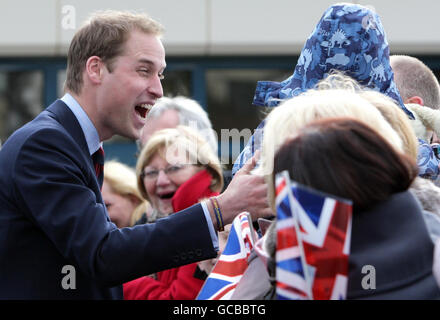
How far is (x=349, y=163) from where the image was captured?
120cm

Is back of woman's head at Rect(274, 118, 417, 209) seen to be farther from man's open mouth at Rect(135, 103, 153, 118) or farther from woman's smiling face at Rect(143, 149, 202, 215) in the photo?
woman's smiling face at Rect(143, 149, 202, 215)

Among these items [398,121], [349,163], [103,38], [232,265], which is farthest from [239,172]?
[103,38]

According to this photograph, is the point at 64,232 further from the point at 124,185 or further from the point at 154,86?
the point at 124,185

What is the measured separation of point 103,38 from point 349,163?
4.80 feet

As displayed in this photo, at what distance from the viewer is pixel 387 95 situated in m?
Answer: 1.98

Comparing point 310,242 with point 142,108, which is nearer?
point 310,242

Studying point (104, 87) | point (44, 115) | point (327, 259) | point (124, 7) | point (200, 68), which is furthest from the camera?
point (200, 68)

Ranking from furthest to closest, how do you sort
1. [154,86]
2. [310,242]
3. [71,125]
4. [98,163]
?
[154,86] → [98,163] → [71,125] → [310,242]

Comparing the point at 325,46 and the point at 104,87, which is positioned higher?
the point at 325,46

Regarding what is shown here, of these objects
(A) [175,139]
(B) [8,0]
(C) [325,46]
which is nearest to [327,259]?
(C) [325,46]

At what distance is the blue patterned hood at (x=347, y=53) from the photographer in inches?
76.3

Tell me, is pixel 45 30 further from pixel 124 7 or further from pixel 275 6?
pixel 275 6

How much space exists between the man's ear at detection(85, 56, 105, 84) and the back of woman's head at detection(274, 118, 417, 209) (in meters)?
1.29

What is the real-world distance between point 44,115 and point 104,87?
10.0 inches
